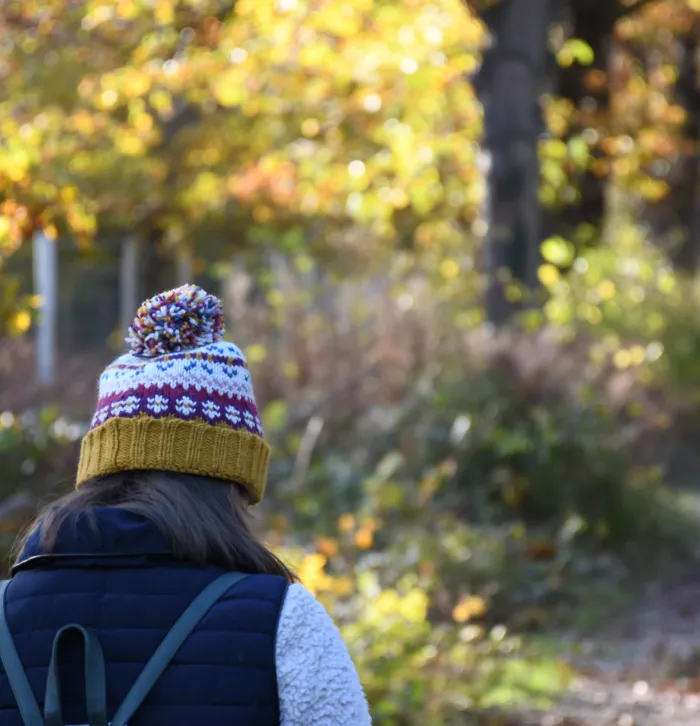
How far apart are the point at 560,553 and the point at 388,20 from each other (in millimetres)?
5680

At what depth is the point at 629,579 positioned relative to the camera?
867 centimetres

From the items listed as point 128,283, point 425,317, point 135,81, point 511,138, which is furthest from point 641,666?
point 128,283

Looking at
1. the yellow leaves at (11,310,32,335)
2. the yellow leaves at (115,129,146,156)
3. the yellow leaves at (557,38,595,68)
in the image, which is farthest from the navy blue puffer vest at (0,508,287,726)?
the yellow leaves at (115,129,146,156)

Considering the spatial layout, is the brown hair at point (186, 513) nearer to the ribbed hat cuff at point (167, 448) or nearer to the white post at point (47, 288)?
the ribbed hat cuff at point (167, 448)

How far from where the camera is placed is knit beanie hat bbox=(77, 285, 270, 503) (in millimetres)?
2340

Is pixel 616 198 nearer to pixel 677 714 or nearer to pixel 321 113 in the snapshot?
pixel 321 113

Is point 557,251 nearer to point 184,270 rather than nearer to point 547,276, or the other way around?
point 547,276

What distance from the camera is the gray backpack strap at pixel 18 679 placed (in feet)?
7.00

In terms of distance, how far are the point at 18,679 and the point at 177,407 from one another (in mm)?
507

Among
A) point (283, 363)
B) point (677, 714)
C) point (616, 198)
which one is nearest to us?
point (677, 714)

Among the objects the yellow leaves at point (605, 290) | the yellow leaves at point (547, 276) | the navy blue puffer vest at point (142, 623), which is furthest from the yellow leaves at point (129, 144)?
the navy blue puffer vest at point (142, 623)

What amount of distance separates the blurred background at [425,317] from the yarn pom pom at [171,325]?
2343 mm

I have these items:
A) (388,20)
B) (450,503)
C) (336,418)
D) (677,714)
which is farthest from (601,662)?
(388,20)

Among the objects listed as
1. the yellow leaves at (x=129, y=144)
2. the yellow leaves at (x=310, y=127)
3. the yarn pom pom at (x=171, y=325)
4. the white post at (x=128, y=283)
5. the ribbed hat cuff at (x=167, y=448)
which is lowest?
the ribbed hat cuff at (x=167, y=448)
